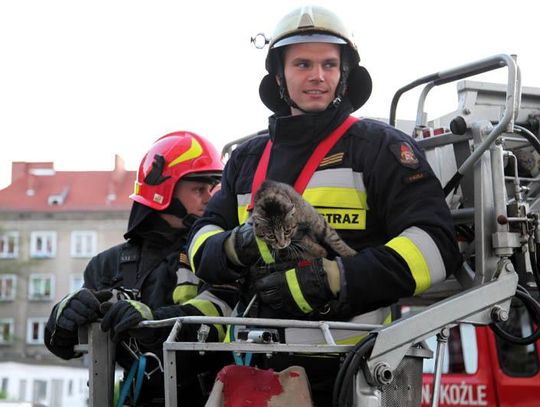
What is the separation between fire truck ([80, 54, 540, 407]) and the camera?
3.25 metres

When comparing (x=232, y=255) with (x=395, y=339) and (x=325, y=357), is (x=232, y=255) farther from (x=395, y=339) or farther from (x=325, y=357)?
(x=395, y=339)

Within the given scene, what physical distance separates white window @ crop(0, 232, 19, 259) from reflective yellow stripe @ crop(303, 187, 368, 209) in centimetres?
5271

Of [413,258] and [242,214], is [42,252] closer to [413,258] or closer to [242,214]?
[242,214]

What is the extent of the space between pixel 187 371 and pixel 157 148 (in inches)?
63.9

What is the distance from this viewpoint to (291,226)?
352 centimetres

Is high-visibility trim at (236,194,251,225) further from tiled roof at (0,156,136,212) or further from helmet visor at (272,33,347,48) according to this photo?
tiled roof at (0,156,136,212)

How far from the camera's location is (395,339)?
330 cm

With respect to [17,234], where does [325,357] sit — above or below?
above

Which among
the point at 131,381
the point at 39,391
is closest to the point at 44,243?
the point at 39,391

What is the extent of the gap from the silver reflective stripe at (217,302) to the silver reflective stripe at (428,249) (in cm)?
111

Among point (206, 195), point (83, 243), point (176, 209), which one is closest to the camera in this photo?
point (176, 209)

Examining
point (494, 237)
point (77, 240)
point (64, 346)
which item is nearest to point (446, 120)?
point (494, 237)

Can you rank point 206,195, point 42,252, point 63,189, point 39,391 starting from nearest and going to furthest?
point 206,195 < point 39,391 < point 42,252 < point 63,189

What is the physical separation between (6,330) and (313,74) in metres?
53.2
